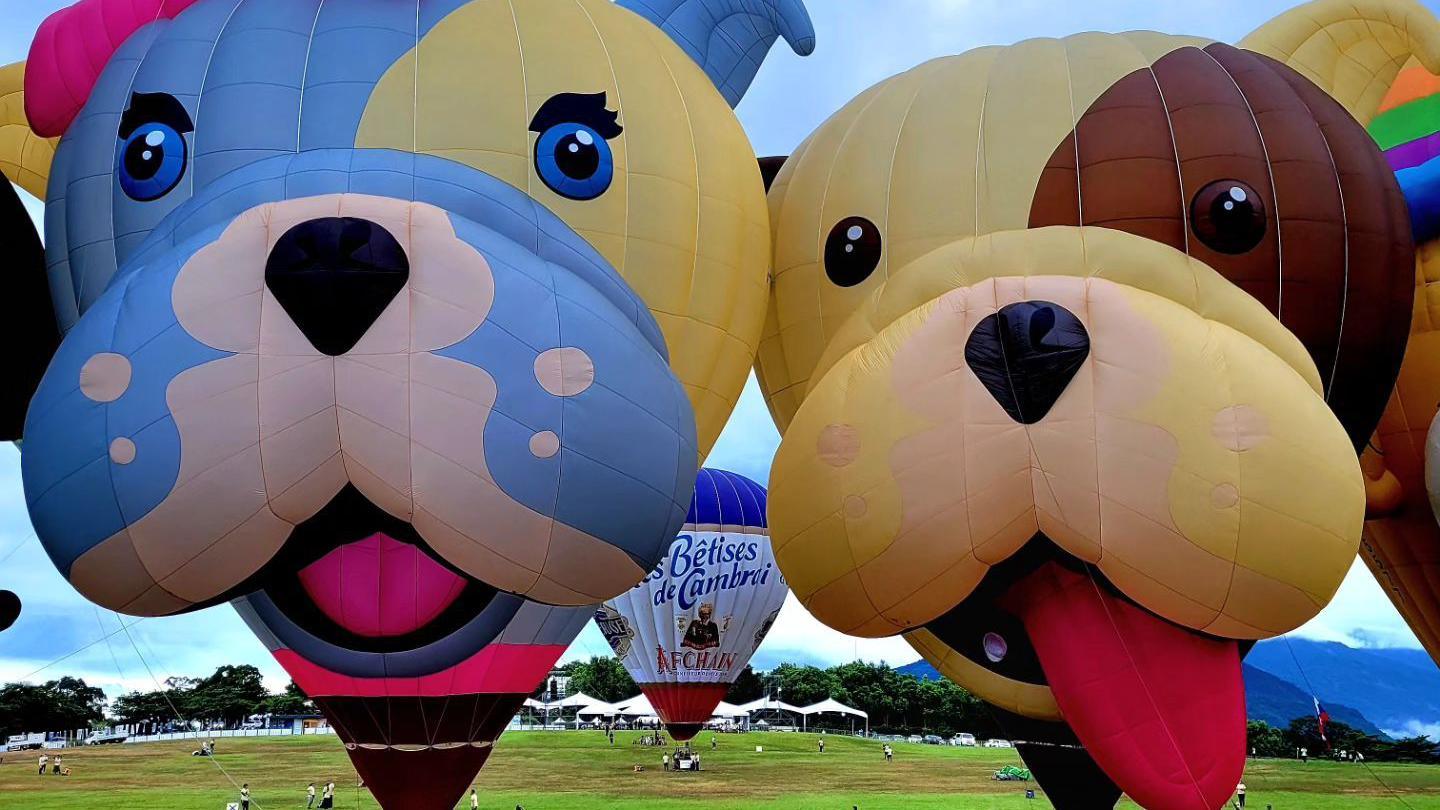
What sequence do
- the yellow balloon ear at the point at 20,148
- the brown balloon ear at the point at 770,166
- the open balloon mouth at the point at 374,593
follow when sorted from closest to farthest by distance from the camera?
the open balloon mouth at the point at 374,593 < the yellow balloon ear at the point at 20,148 < the brown balloon ear at the point at 770,166

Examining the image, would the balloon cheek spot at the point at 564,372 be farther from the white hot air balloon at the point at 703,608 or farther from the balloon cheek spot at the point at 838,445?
the white hot air balloon at the point at 703,608

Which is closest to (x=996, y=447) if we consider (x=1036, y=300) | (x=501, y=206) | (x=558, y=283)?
(x=1036, y=300)

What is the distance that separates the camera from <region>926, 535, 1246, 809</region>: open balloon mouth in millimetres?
5098

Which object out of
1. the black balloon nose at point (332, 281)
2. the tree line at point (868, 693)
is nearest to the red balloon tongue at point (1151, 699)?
the black balloon nose at point (332, 281)

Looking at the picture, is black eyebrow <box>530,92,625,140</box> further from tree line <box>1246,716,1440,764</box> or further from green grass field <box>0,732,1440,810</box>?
tree line <box>1246,716,1440,764</box>

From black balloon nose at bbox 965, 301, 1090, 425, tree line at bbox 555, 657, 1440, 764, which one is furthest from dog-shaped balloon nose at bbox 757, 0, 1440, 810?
tree line at bbox 555, 657, 1440, 764

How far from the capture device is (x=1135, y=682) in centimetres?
516

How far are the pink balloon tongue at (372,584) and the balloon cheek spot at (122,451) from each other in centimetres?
104

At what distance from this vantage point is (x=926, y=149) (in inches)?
239

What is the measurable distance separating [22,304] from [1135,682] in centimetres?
492

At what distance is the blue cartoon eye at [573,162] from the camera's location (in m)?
5.25

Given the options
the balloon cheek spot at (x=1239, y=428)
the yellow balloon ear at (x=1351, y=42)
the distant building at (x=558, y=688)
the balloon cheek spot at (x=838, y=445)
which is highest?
the distant building at (x=558, y=688)

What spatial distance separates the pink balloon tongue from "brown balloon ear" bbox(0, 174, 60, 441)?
1791 mm

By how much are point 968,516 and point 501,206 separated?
209 centimetres
